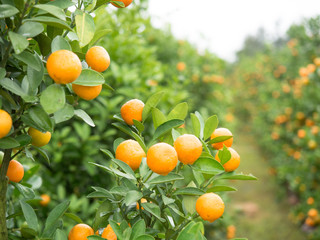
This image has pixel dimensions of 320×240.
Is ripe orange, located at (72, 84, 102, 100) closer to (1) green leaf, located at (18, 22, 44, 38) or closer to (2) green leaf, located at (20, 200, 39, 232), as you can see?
(1) green leaf, located at (18, 22, 44, 38)

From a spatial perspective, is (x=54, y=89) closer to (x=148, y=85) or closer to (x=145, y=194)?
(x=145, y=194)

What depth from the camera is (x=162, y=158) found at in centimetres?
64

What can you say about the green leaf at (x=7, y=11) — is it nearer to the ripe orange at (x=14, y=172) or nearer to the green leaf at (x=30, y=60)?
the green leaf at (x=30, y=60)

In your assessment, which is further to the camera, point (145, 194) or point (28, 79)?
point (145, 194)

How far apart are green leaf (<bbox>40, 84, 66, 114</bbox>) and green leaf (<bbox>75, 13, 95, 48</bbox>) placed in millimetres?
101

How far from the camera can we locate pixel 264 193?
5.59 metres

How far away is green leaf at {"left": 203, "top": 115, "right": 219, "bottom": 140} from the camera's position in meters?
0.78

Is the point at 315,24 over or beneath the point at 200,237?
over

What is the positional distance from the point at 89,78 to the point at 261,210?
192 inches

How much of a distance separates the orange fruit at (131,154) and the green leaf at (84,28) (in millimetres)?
255

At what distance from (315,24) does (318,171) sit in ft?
7.73

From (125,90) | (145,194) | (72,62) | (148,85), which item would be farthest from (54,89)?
(148,85)

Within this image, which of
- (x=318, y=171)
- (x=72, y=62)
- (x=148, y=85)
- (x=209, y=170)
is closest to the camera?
(x=72, y=62)

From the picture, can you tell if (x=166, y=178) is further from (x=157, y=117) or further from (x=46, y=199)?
(x=46, y=199)
